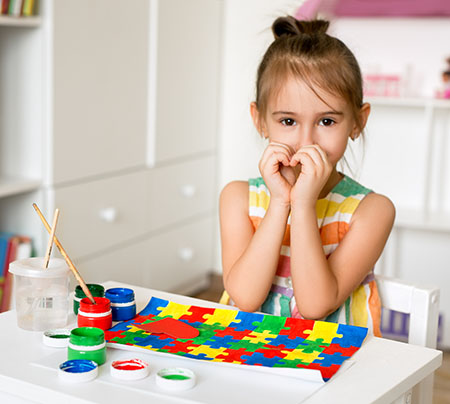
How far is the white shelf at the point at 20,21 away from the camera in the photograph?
2012mm

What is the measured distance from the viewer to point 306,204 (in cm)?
115

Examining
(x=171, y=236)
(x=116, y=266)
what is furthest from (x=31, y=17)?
(x=171, y=236)

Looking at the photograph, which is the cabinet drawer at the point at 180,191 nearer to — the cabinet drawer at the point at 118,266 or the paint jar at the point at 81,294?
the cabinet drawer at the point at 118,266

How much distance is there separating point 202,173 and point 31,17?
3.63ft

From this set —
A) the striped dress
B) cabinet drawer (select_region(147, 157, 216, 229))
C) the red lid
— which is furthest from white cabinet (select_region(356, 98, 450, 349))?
the red lid

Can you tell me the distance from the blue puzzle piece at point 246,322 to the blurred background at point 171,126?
1.28 metres

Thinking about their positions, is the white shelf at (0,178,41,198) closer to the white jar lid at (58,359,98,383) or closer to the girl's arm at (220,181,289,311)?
the girl's arm at (220,181,289,311)

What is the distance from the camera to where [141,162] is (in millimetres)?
2646

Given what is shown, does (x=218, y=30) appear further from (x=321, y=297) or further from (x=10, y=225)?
(x=321, y=297)

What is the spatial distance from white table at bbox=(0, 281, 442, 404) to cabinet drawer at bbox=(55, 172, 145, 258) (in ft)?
4.29

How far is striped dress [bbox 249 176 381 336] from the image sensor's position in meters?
1.27

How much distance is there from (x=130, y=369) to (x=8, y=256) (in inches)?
57.4

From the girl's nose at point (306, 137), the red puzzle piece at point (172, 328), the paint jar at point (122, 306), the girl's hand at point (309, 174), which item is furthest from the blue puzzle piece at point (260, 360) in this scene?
the girl's nose at point (306, 137)

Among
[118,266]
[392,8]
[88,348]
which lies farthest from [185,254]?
[88,348]
